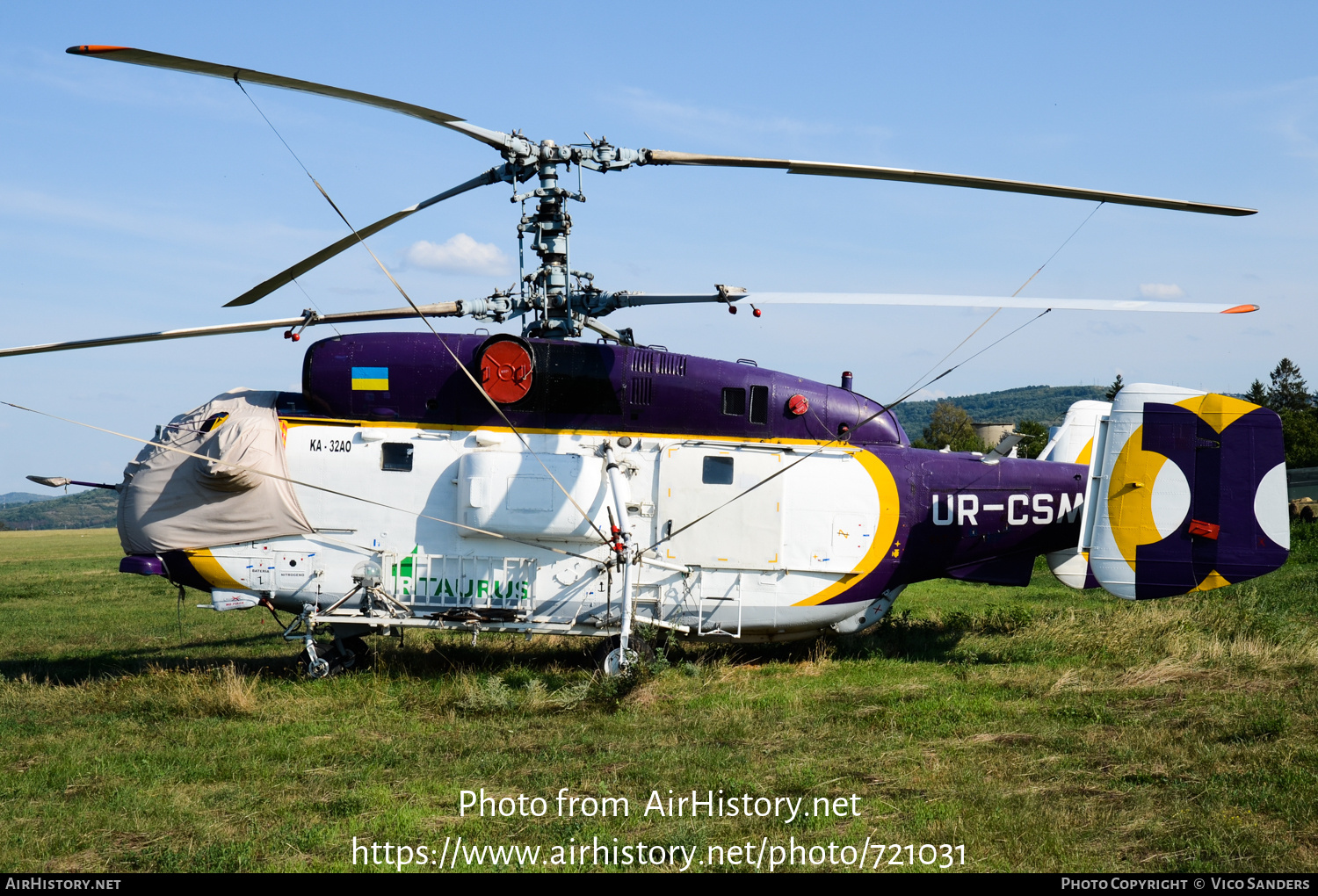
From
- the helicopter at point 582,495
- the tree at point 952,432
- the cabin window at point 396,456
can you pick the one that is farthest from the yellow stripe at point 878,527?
the tree at point 952,432

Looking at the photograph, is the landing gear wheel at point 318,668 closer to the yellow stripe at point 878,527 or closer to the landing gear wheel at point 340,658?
the landing gear wheel at point 340,658

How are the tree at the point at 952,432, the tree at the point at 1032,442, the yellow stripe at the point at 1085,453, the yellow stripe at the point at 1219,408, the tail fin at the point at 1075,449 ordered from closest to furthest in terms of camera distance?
the yellow stripe at the point at 1219,408
the tail fin at the point at 1075,449
the yellow stripe at the point at 1085,453
the tree at the point at 1032,442
the tree at the point at 952,432

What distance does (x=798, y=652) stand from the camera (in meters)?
14.0

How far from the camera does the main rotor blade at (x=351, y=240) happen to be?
10992mm

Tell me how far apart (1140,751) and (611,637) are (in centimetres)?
648

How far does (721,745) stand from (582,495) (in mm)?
3950

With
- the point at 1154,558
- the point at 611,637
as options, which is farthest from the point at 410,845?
the point at 1154,558

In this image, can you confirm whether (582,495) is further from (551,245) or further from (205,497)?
(205,497)

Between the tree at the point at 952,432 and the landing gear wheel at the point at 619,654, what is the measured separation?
70818mm

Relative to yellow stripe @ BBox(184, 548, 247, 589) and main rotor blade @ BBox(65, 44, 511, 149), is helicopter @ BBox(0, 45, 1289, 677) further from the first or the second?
main rotor blade @ BBox(65, 44, 511, 149)

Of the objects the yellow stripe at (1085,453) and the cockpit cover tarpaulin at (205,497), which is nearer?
the cockpit cover tarpaulin at (205,497)

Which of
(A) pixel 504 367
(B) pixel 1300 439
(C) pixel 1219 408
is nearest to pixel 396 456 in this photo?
(A) pixel 504 367
